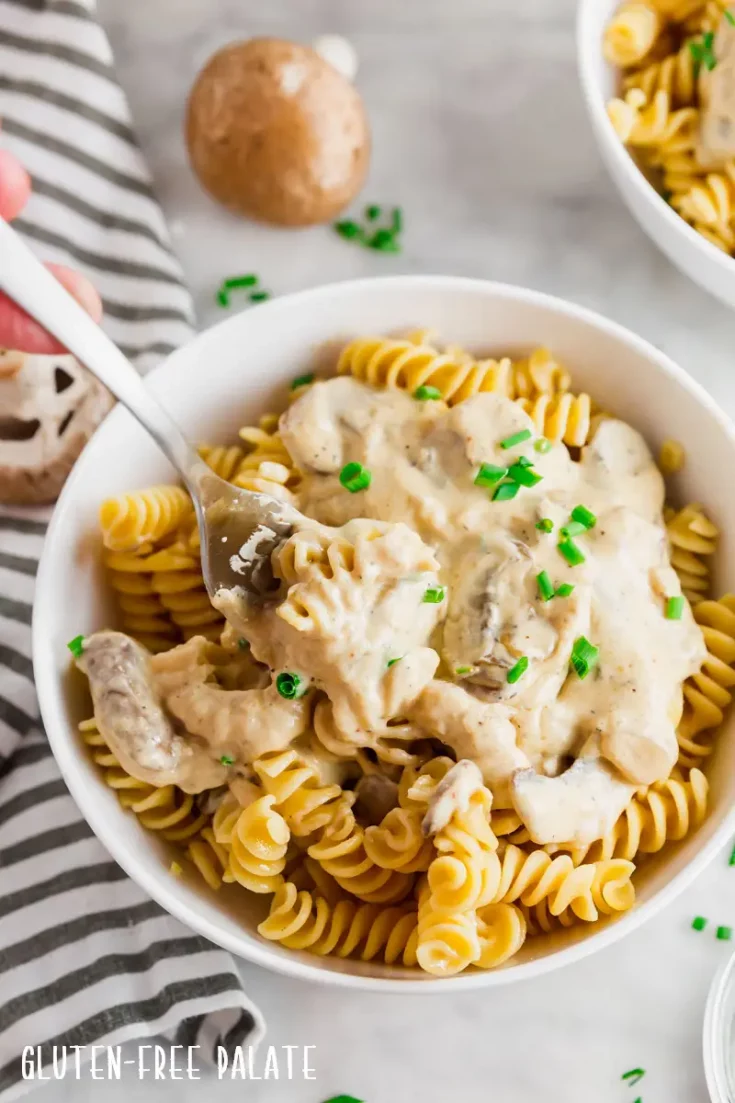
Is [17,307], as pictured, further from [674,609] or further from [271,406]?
[674,609]

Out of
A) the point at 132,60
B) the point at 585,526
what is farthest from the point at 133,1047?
the point at 132,60

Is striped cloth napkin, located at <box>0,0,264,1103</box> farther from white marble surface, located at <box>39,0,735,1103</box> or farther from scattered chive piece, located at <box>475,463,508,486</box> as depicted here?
scattered chive piece, located at <box>475,463,508,486</box>

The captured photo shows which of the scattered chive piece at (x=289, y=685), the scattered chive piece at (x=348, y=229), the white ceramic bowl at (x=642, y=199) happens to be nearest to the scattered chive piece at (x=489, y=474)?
the scattered chive piece at (x=289, y=685)

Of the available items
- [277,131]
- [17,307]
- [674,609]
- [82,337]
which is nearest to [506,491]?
[674,609]

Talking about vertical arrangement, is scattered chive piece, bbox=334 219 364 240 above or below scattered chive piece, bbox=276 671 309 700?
above

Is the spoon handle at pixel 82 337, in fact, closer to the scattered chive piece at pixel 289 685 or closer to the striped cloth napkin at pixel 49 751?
the scattered chive piece at pixel 289 685

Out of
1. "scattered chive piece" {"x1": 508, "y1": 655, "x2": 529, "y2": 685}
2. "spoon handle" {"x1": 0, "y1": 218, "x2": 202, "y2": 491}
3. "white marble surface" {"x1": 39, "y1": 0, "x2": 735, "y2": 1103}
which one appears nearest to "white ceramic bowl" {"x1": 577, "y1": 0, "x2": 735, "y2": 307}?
"white marble surface" {"x1": 39, "y1": 0, "x2": 735, "y2": 1103}

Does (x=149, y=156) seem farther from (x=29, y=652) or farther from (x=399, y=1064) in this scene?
(x=399, y=1064)
